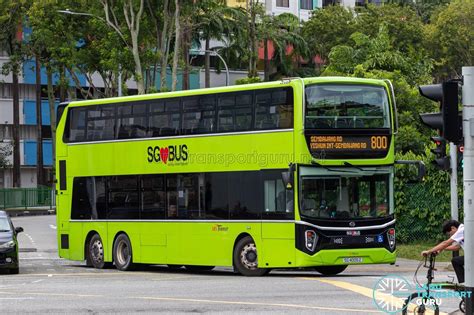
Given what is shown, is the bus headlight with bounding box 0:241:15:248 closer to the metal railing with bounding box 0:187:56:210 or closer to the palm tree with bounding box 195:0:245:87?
the palm tree with bounding box 195:0:245:87

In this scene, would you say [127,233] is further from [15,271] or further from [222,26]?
[222,26]

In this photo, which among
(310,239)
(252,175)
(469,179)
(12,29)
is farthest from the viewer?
(12,29)

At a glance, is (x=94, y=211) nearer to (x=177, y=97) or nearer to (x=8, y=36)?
(x=177, y=97)

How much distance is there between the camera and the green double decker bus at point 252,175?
2391 cm

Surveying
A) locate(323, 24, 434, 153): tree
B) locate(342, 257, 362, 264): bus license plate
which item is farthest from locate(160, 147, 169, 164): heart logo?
locate(323, 24, 434, 153): tree

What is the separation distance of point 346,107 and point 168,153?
506 cm

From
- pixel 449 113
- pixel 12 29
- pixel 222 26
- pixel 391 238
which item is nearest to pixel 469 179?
pixel 449 113

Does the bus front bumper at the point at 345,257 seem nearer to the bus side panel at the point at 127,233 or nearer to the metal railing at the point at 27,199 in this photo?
the bus side panel at the point at 127,233

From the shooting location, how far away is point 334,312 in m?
16.2

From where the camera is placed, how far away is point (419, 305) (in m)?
13.9

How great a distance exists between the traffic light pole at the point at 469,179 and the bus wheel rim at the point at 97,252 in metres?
17.8

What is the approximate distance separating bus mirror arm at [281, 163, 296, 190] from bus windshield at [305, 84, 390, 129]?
36.2 inches

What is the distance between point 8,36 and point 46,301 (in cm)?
4734

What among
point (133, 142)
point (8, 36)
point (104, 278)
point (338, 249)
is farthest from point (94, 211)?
point (8, 36)
